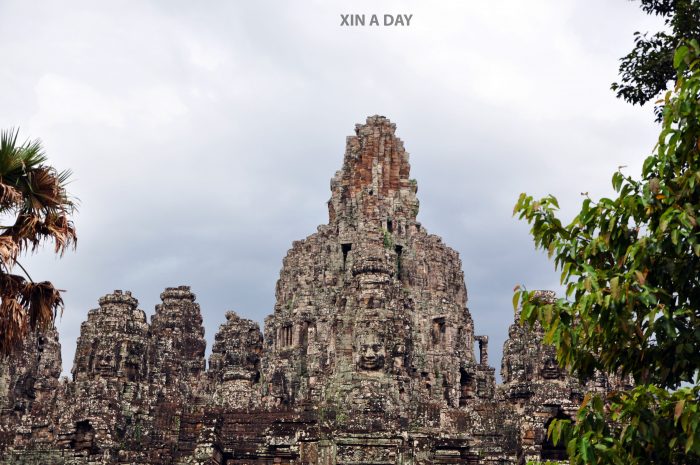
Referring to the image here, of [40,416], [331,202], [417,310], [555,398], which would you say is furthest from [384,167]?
[555,398]

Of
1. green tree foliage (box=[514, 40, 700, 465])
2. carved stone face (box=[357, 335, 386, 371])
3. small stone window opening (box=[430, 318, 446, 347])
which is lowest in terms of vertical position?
green tree foliage (box=[514, 40, 700, 465])

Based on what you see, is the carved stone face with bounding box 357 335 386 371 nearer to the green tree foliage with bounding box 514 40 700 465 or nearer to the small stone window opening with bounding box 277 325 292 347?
the green tree foliage with bounding box 514 40 700 465

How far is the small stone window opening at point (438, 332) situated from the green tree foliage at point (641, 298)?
51812 millimetres

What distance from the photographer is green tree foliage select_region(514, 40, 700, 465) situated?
13.8 metres

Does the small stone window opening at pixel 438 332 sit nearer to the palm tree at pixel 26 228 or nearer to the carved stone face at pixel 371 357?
the carved stone face at pixel 371 357

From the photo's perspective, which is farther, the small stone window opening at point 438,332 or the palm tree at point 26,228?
the small stone window opening at point 438,332

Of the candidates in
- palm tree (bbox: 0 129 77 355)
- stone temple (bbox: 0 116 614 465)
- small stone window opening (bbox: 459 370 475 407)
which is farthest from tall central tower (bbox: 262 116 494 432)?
palm tree (bbox: 0 129 77 355)

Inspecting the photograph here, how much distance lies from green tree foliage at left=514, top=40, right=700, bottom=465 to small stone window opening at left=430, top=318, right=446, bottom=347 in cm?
5181

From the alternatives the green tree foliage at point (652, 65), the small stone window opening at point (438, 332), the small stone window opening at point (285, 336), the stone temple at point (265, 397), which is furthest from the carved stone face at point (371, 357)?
the small stone window opening at point (285, 336)

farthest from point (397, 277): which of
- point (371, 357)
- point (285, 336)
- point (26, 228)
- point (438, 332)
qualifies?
point (26, 228)

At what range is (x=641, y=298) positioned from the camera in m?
13.7

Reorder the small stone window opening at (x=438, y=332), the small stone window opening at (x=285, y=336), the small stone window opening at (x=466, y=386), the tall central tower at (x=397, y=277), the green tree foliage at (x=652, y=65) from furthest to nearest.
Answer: the small stone window opening at (x=285, y=336), the small stone window opening at (x=438, y=332), the small stone window opening at (x=466, y=386), the tall central tower at (x=397, y=277), the green tree foliage at (x=652, y=65)

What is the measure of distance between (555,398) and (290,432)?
8261 mm

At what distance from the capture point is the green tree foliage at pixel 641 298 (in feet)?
45.3
